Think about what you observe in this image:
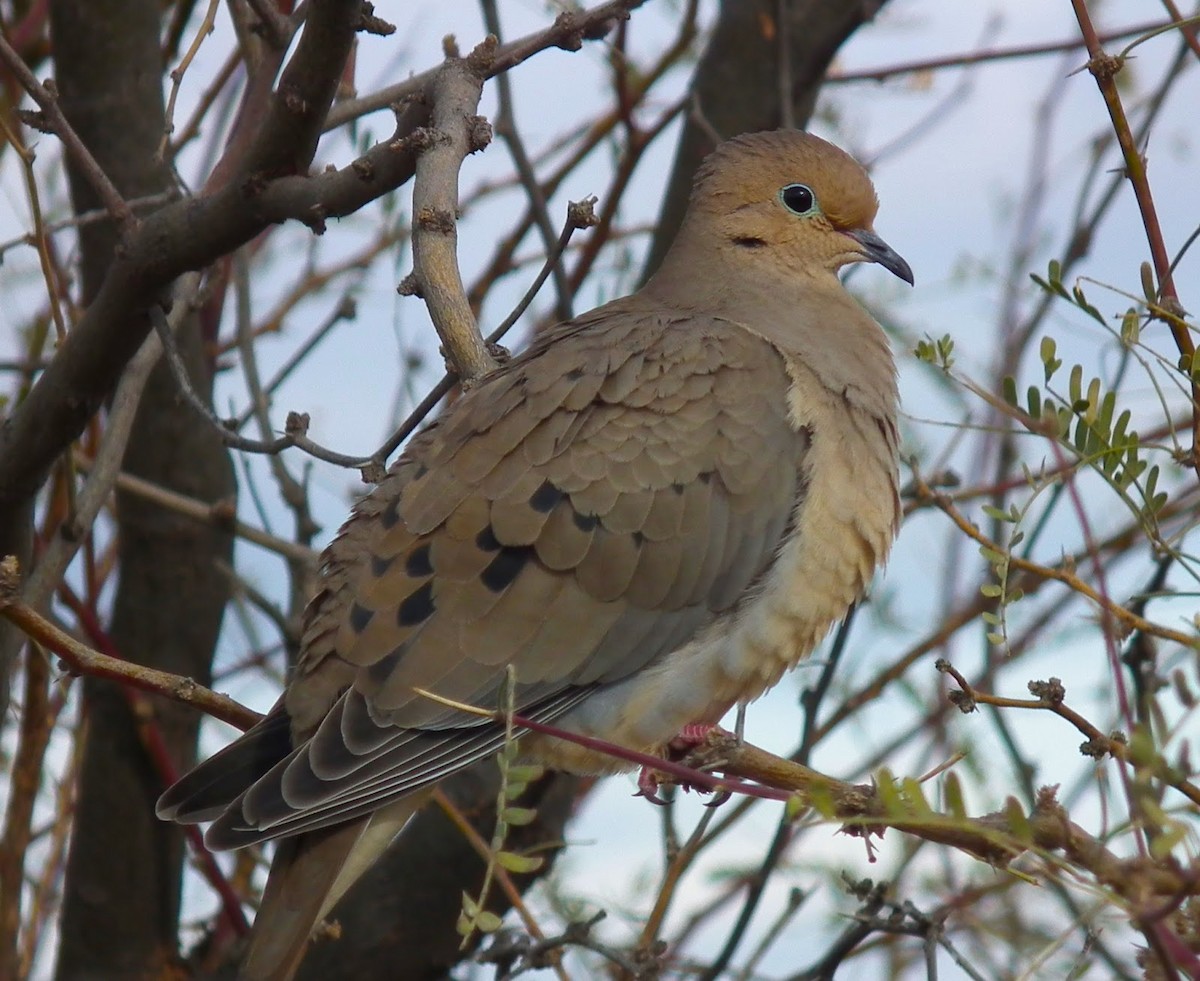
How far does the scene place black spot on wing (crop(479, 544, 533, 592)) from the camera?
3094 mm

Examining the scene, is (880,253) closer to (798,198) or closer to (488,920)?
(798,198)

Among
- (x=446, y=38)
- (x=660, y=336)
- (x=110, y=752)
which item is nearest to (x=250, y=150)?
(x=446, y=38)

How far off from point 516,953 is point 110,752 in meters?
1.39

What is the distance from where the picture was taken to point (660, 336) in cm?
332

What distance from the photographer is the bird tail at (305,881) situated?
2680mm

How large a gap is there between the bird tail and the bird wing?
15 cm

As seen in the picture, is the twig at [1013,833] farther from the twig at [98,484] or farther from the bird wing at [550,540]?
the twig at [98,484]

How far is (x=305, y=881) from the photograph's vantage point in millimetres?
2789

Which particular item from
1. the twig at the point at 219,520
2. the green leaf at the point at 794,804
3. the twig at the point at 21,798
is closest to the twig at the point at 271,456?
the twig at the point at 219,520

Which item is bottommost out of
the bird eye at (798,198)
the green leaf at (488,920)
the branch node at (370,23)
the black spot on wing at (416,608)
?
the green leaf at (488,920)

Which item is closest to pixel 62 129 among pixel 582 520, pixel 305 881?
A: pixel 582 520

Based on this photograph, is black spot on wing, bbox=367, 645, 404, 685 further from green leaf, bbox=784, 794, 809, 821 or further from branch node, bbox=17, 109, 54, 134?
green leaf, bbox=784, 794, 809, 821

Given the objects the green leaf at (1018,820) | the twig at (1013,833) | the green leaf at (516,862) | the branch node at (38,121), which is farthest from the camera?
the branch node at (38,121)

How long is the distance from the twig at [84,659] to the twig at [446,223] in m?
0.68
